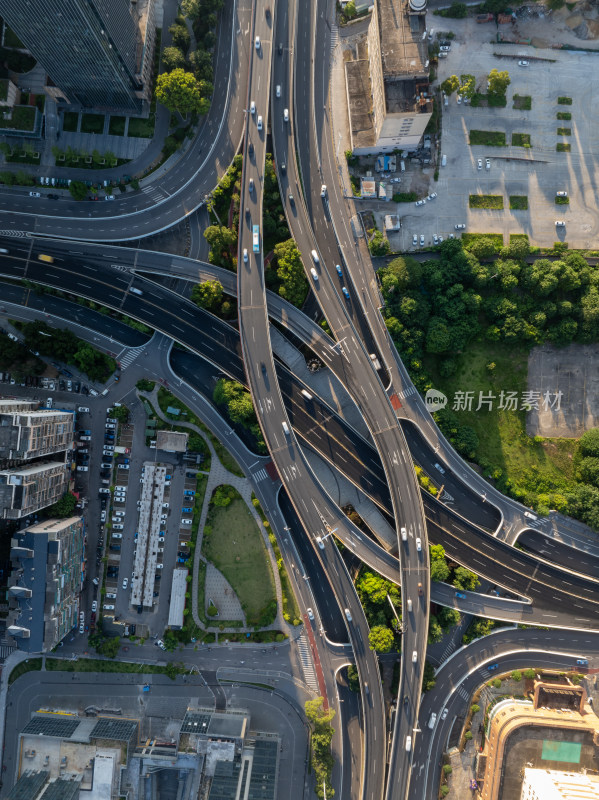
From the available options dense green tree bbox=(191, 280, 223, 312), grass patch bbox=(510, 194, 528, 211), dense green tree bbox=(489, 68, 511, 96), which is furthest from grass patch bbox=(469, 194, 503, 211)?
dense green tree bbox=(191, 280, 223, 312)

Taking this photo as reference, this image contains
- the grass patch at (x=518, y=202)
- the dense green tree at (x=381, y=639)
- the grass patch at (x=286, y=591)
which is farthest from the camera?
the grass patch at (x=518, y=202)

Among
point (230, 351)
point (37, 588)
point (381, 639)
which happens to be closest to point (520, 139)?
point (230, 351)

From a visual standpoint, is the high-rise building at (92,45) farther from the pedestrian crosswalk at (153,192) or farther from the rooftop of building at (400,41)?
the rooftop of building at (400,41)

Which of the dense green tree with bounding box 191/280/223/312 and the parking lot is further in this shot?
the parking lot

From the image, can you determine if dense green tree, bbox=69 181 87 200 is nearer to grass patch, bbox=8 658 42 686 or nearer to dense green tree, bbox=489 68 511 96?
dense green tree, bbox=489 68 511 96

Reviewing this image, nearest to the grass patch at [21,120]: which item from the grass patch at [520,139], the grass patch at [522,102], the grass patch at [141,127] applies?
the grass patch at [141,127]

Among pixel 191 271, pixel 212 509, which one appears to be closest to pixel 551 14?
pixel 191 271
